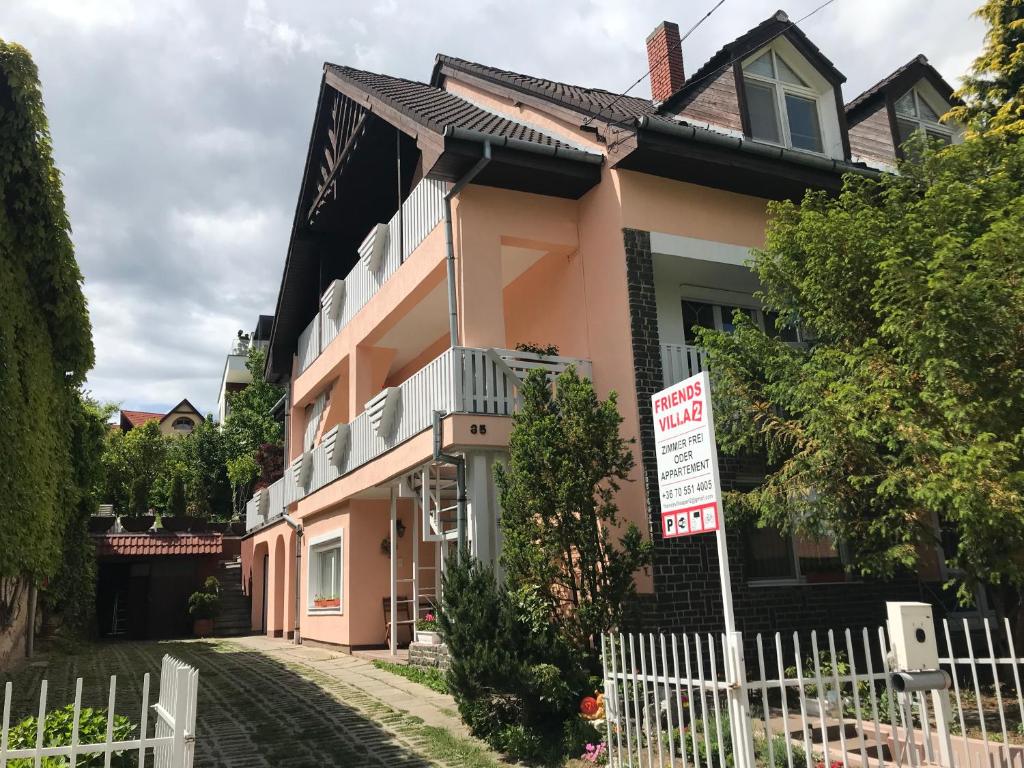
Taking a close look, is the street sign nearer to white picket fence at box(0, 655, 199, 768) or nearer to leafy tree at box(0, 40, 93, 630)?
white picket fence at box(0, 655, 199, 768)

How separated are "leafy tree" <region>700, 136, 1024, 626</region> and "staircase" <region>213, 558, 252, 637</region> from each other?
19.8 m

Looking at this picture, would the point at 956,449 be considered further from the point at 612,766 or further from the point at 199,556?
the point at 199,556

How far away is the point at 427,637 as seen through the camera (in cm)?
1155

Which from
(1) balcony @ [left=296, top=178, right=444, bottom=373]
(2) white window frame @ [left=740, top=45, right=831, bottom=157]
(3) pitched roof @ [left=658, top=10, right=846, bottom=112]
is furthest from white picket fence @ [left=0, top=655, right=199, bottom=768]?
(2) white window frame @ [left=740, top=45, right=831, bottom=157]

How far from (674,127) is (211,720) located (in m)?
8.97

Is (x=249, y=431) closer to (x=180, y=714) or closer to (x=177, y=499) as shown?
(x=177, y=499)

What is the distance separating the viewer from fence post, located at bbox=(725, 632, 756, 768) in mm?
4863

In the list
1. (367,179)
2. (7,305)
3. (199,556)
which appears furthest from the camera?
(199,556)

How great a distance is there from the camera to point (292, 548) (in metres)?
19.9

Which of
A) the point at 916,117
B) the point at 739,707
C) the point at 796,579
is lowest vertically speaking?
the point at 739,707

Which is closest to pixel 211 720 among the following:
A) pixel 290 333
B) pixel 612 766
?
pixel 612 766

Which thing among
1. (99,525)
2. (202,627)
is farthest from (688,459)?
(99,525)

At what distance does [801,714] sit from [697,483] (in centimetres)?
251

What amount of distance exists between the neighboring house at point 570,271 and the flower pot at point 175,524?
11.9 metres
